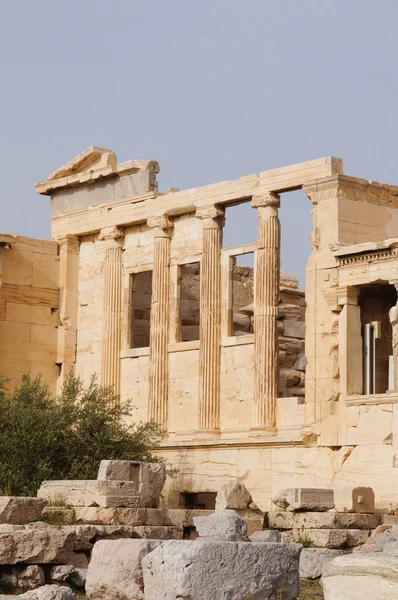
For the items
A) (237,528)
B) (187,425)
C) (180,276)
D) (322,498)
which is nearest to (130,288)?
(180,276)

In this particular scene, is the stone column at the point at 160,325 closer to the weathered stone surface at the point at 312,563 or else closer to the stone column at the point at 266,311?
the stone column at the point at 266,311

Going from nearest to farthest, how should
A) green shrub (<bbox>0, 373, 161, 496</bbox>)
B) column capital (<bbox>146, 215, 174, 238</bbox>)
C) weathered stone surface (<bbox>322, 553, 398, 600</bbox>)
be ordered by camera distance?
weathered stone surface (<bbox>322, 553, 398, 600</bbox>)
green shrub (<bbox>0, 373, 161, 496</bbox>)
column capital (<bbox>146, 215, 174, 238</bbox>)

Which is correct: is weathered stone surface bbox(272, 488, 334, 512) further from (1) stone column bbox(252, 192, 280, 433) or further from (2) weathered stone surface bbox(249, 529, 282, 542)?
(1) stone column bbox(252, 192, 280, 433)

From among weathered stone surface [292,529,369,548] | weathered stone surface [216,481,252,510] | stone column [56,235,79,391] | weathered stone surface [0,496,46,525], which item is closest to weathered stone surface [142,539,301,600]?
weathered stone surface [0,496,46,525]

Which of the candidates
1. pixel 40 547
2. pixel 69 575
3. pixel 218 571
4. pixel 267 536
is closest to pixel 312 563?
pixel 267 536

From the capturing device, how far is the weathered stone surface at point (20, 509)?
15.3 m

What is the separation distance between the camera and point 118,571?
39.5 ft

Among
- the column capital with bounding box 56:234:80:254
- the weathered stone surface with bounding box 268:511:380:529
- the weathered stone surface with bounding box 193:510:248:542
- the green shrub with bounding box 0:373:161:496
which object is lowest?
the weathered stone surface with bounding box 268:511:380:529

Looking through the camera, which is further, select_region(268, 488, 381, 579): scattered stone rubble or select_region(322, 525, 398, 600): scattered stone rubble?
select_region(268, 488, 381, 579): scattered stone rubble

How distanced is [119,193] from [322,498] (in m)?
8.93

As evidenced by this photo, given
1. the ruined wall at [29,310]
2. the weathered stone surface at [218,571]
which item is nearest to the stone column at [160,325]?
the ruined wall at [29,310]

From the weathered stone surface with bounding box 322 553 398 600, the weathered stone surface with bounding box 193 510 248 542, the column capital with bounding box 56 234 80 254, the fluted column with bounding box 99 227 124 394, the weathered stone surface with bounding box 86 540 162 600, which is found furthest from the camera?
the column capital with bounding box 56 234 80 254

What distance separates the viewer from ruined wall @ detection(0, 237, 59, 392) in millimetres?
25156

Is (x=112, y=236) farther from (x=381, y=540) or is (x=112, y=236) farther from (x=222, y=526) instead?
(x=222, y=526)
